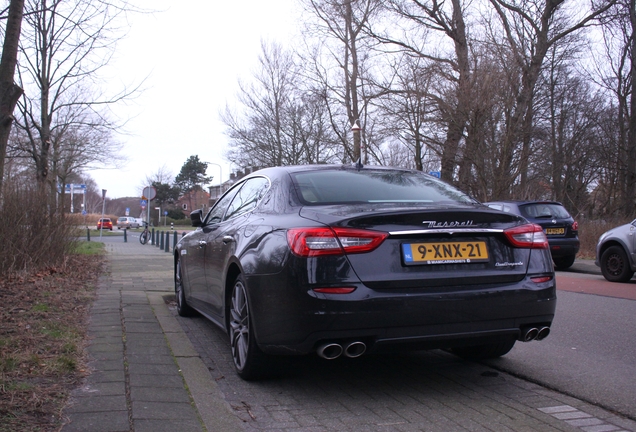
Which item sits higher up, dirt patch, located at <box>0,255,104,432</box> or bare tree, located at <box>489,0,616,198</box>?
bare tree, located at <box>489,0,616,198</box>

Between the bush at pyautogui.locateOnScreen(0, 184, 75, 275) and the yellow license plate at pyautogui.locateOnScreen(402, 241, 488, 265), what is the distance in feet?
21.1

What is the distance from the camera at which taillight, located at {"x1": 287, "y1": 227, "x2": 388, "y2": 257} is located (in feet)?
11.8

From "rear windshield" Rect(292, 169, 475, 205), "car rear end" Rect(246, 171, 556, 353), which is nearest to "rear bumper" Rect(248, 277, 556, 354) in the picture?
"car rear end" Rect(246, 171, 556, 353)

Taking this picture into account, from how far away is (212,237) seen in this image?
5.36m

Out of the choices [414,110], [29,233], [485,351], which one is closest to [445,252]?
[485,351]

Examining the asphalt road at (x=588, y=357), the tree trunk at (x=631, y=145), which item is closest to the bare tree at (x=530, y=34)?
the tree trunk at (x=631, y=145)

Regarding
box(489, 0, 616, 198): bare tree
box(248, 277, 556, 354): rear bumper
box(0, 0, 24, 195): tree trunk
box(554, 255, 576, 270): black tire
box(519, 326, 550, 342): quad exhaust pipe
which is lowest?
box(554, 255, 576, 270): black tire

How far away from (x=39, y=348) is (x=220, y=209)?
203cm

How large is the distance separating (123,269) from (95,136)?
14781 mm

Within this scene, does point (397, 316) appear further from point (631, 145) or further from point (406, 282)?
point (631, 145)

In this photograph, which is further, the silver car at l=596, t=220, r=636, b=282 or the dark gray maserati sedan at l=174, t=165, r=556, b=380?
the silver car at l=596, t=220, r=636, b=282

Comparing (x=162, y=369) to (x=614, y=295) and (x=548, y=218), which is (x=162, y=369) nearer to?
(x=614, y=295)

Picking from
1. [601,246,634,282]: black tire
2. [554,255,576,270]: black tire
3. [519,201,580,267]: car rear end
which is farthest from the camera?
[554,255,576,270]: black tire

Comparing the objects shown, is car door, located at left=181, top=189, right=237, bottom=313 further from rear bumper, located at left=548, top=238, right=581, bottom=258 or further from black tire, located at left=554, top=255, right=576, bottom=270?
black tire, located at left=554, top=255, right=576, bottom=270
